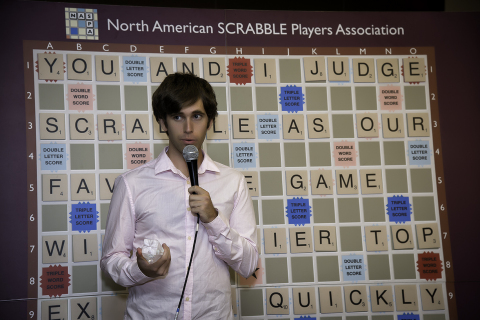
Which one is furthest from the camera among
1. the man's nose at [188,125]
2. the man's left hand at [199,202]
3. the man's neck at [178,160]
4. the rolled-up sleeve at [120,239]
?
the man's neck at [178,160]

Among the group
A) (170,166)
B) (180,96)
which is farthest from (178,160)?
(180,96)

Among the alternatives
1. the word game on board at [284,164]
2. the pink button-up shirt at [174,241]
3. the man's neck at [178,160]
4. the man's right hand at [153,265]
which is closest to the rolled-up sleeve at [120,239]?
the pink button-up shirt at [174,241]

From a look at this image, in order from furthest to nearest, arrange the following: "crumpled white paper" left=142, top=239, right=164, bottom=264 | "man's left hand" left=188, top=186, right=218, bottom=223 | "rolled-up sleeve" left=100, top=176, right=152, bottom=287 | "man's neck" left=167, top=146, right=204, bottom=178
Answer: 1. "man's neck" left=167, top=146, right=204, bottom=178
2. "rolled-up sleeve" left=100, top=176, right=152, bottom=287
3. "man's left hand" left=188, top=186, right=218, bottom=223
4. "crumpled white paper" left=142, top=239, right=164, bottom=264

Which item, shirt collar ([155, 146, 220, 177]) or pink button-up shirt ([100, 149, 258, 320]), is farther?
shirt collar ([155, 146, 220, 177])

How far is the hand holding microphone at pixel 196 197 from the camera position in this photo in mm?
1495

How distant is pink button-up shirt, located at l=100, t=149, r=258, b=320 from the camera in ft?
5.56

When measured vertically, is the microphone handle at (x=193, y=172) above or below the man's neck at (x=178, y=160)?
below

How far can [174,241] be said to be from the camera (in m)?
1.73

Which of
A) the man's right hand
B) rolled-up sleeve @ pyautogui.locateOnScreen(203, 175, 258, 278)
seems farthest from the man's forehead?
the man's right hand

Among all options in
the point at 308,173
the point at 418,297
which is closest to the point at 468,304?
the point at 418,297

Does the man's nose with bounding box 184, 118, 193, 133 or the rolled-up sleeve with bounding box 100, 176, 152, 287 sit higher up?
the man's nose with bounding box 184, 118, 193, 133

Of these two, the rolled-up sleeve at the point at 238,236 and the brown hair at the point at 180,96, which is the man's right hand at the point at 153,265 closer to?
the rolled-up sleeve at the point at 238,236

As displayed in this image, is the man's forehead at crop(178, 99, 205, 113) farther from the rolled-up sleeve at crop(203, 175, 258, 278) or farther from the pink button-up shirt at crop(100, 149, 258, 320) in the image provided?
the rolled-up sleeve at crop(203, 175, 258, 278)

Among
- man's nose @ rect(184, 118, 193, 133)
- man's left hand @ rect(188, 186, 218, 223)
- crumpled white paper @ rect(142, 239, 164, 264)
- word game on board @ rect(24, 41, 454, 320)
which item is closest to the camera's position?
crumpled white paper @ rect(142, 239, 164, 264)
